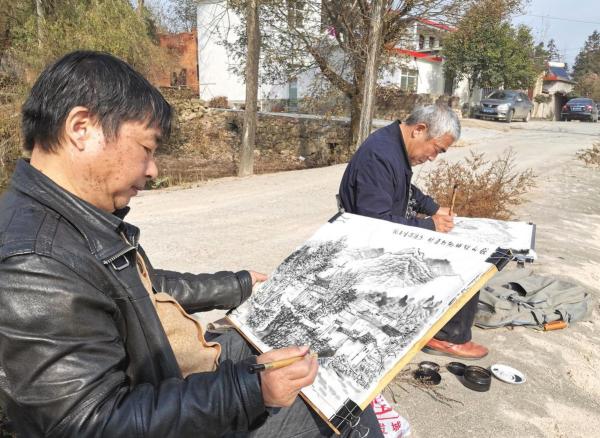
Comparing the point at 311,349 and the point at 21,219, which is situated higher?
the point at 21,219

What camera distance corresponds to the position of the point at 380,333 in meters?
1.65

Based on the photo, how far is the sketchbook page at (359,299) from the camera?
1533 mm

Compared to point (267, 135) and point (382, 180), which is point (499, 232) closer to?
point (382, 180)

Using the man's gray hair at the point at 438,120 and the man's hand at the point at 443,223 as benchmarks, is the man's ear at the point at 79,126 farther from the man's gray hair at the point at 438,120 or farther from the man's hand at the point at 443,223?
the man's hand at the point at 443,223

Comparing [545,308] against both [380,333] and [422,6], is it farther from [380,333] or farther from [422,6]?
[422,6]

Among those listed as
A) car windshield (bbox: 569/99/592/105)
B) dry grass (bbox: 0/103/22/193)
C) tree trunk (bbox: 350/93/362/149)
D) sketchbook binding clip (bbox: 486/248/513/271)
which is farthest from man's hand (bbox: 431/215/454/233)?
car windshield (bbox: 569/99/592/105)

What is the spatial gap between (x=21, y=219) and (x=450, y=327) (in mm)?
2583

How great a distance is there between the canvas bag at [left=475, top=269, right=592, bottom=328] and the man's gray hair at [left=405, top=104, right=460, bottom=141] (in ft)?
4.68

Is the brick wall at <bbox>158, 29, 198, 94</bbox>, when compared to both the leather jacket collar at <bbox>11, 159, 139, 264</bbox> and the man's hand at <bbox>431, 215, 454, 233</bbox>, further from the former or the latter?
the leather jacket collar at <bbox>11, 159, 139, 264</bbox>

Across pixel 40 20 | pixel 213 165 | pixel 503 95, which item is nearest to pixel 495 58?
pixel 503 95

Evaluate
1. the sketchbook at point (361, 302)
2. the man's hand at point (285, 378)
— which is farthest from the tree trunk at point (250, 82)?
the man's hand at point (285, 378)

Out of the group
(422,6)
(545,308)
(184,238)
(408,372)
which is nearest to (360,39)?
(422,6)

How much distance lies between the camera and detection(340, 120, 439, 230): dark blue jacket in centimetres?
282

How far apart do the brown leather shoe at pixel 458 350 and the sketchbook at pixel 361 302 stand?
123 cm
